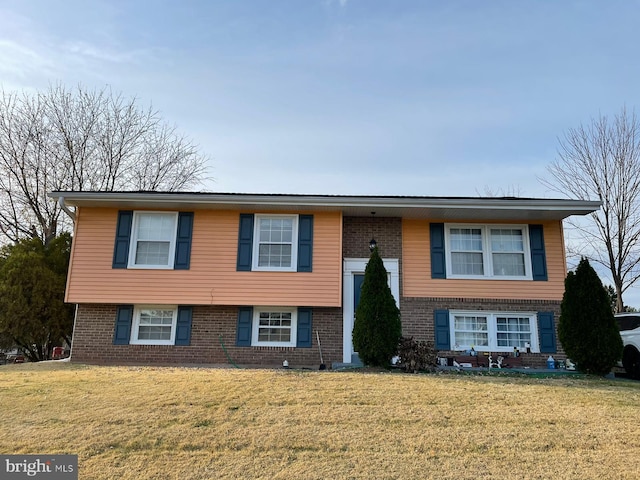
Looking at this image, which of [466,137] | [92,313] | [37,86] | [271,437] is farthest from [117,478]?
[37,86]

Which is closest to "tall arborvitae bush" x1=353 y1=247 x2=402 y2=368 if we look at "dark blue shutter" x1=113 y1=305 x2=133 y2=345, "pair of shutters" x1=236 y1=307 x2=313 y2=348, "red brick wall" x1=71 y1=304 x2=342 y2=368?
"red brick wall" x1=71 y1=304 x2=342 y2=368

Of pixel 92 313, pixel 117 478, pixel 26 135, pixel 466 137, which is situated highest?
pixel 26 135

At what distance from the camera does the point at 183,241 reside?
1128cm

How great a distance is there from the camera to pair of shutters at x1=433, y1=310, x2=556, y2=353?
1101 centimetres

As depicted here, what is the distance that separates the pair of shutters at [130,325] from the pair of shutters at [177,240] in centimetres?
108

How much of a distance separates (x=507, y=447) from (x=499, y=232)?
26.9 ft

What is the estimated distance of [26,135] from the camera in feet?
57.6

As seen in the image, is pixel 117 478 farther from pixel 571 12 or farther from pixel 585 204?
pixel 571 12

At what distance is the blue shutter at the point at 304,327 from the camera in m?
11.0

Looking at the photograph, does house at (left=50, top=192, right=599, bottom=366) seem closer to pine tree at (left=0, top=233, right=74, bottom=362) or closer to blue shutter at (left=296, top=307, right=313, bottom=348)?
blue shutter at (left=296, top=307, right=313, bottom=348)

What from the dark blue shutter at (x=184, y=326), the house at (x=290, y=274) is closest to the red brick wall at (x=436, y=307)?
the house at (x=290, y=274)

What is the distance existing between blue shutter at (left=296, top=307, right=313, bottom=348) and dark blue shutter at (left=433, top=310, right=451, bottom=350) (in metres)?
3.14
